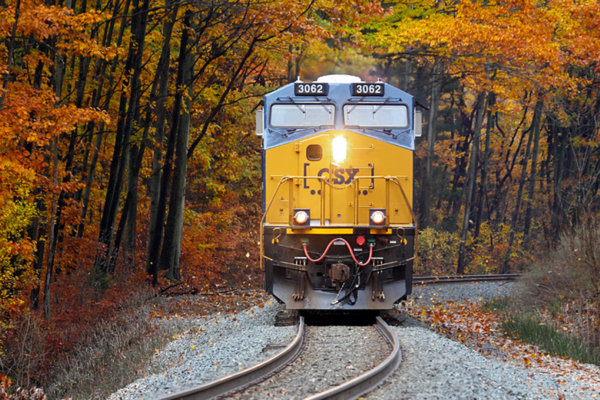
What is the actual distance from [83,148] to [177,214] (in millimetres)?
3230

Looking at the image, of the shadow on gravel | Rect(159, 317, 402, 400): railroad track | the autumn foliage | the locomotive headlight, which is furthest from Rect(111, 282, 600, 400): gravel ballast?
the autumn foliage

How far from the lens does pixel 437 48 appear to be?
1778 centimetres

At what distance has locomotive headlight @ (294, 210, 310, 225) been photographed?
9.44 m

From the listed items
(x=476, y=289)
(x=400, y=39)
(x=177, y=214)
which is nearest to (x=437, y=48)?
(x=400, y=39)

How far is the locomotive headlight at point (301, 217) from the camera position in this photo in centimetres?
944

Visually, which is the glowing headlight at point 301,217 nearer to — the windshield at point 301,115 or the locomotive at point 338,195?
the locomotive at point 338,195

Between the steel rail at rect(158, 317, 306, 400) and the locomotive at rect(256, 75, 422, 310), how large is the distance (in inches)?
86.1

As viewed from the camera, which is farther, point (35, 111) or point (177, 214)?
point (177, 214)

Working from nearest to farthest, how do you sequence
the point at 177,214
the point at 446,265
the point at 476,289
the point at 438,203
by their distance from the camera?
the point at 476,289, the point at 177,214, the point at 446,265, the point at 438,203

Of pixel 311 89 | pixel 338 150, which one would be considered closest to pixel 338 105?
pixel 311 89

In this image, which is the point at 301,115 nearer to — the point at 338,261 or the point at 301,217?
the point at 301,217

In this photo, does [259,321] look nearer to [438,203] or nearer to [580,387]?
[580,387]

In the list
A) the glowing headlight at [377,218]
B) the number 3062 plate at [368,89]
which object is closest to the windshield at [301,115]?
the number 3062 plate at [368,89]

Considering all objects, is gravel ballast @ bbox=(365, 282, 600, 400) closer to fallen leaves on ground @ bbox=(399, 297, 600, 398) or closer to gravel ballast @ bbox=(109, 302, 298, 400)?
fallen leaves on ground @ bbox=(399, 297, 600, 398)
